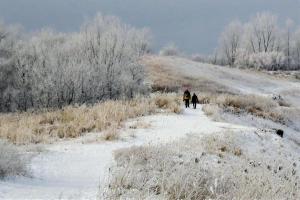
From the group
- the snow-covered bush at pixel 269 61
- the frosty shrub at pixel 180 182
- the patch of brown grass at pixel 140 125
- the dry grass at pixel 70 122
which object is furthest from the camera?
the snow-covered bush at pixel 269 61

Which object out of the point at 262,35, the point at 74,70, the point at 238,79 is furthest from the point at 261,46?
the point at 74,70

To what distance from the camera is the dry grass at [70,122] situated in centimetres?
1480

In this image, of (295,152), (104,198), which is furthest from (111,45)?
(104,198)

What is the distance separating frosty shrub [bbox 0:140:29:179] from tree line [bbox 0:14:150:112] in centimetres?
2559

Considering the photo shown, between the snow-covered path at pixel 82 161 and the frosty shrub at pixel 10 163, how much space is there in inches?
7.9

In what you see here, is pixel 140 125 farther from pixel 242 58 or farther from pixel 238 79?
pixel 242 58

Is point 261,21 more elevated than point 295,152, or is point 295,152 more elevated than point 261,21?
point 261,21

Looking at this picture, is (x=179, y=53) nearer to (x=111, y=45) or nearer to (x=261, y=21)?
(x=261, y=21)

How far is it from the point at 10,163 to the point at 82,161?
3.25m

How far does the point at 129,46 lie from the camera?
4703 centimetres

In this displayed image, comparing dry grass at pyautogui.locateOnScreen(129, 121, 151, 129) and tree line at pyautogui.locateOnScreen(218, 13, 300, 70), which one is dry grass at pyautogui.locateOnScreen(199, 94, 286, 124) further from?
tree line at pyautogui.locateOnScreen(218, 13, 300, 70)

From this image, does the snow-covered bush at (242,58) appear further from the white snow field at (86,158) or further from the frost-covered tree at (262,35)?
the white snow field at (86,158)

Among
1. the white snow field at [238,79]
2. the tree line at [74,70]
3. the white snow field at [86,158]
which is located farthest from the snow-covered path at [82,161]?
the white snow field at [238,79]

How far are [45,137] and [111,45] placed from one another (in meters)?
32.0
